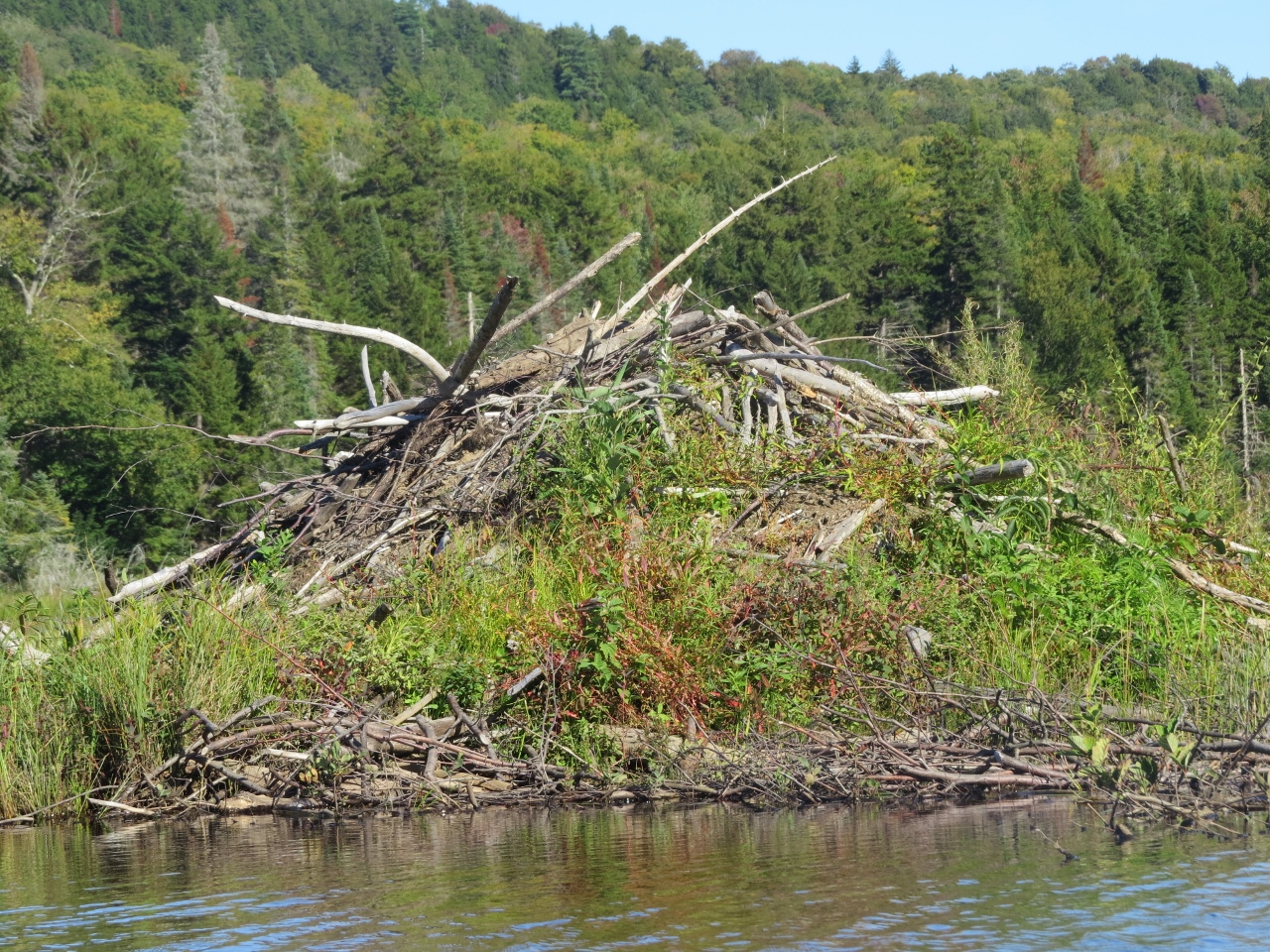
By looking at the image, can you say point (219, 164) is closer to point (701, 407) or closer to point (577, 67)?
point (701, 407)

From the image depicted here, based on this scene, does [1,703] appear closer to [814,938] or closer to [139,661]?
[139,661]

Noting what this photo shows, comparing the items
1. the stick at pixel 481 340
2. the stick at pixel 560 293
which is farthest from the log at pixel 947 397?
the stick at pixel 481 340

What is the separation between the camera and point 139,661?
7.25 meters

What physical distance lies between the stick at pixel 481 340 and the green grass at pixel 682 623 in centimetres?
76

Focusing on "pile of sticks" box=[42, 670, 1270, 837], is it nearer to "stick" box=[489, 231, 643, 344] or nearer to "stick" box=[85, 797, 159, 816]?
"stick" box=[85, 797, 159, 816]

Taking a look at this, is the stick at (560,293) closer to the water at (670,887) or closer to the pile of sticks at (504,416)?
the pile of sticks at (504,416)

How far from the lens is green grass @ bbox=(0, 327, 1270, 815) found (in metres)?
7.35

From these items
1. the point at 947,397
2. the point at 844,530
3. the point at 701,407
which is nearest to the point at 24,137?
the point at 947,397

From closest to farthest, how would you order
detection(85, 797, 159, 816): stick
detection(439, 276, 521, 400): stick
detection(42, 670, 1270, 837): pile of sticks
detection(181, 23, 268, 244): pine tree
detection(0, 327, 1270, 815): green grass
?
detection(42, 670, 1270, 837): pile of sticks < detection(85, 797, 159, 816): stick < detection(0, 327, 1270, 815): green grass < detection(439, 276, 521, 400): stick < detection(181, 23, 268, 244): pine tree

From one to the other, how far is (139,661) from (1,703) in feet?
2.91

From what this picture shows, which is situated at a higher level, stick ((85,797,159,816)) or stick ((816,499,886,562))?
stick ((816,499,886,562))

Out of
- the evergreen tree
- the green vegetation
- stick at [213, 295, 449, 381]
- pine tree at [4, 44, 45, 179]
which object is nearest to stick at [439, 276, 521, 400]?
stick at [213, 295, 449, 381]

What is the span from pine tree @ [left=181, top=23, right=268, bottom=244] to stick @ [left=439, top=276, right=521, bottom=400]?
197 ft

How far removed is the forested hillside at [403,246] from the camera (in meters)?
42.0
